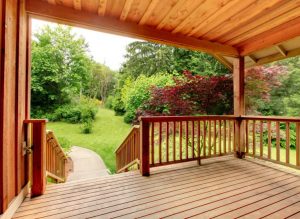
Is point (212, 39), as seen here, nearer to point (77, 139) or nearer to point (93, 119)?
point (77, 139)

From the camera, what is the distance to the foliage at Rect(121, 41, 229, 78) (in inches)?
388

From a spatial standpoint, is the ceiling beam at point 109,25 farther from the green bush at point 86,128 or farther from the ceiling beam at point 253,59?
the green bush at point 86,128

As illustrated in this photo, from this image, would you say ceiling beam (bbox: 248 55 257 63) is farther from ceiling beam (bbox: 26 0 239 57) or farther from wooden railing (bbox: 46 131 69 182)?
wooden railing (bbox: 46 131 69 182)

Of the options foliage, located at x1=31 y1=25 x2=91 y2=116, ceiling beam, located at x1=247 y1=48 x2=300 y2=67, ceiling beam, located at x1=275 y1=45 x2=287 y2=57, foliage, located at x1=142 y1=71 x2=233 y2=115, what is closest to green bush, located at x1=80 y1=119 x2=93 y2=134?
foliage, located at x1=31 y1=25 x2=91 y2=116

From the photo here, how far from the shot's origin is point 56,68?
12766 mm

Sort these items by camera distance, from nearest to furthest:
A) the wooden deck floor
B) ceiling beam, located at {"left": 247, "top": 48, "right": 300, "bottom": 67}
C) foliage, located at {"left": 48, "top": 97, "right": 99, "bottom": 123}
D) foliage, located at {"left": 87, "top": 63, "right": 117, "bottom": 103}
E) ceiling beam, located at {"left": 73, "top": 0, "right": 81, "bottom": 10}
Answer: the wooden deck floor → ceiling beam, located at {"left": 73, "top": 0, "right": 81, "bottom": 10} → ceiling beam, located at {"left": 247, "top": 48, "right": 300, "bottom": 67} → foliage, located at {"left": 48, "top": 97, "right": 99, "bottom": 123} → foliage, located at {"left": 87, "top": 63, "right": 117, "bottom": 103}

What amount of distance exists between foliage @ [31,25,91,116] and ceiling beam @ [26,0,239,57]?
11.4 meters

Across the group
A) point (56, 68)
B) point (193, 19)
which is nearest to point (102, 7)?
point (193, 19)

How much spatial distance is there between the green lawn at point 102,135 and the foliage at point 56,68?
202 centimetres

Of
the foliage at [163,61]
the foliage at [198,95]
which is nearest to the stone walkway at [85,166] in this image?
the foliage at [198,95]

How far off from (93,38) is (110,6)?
2004 centimetres

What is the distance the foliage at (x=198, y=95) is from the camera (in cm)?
437

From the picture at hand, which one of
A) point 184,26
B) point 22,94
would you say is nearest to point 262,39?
point 184,26

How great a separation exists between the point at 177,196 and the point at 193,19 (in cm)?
250
